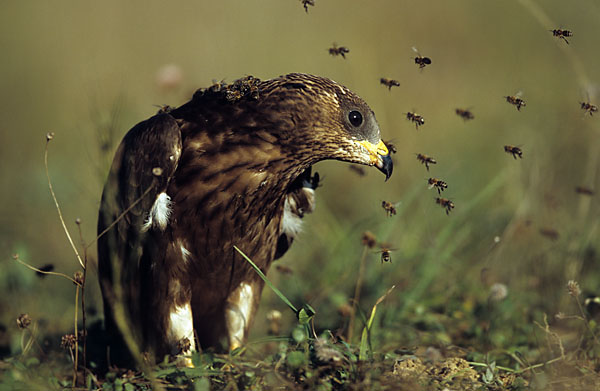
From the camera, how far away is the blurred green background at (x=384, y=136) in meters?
4.50

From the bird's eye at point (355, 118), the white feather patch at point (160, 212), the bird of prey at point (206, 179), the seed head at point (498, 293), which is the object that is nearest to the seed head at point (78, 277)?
the bird of prey at point (206, 179)

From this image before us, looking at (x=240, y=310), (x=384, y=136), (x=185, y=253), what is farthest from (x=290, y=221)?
(x=384, y=136)

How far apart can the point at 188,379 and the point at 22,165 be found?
434 centimetres

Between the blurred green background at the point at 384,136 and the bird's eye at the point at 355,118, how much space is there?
1.08m

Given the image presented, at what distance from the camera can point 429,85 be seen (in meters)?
8.86

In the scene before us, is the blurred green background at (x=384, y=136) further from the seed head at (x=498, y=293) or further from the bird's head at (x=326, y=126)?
the bird's head at (x=326, y=126)

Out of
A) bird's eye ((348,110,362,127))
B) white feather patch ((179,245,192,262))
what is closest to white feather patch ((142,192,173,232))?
white feather patch ((179,245,192,262))

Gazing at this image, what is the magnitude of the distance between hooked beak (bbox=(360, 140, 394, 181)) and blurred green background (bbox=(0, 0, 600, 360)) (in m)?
1.01

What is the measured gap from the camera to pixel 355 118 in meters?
3.23

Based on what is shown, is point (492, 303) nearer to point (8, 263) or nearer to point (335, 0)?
point (8, 263)

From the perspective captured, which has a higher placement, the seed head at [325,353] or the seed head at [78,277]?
the seed head at [78,277]

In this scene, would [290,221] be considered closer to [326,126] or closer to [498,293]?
[326,126]

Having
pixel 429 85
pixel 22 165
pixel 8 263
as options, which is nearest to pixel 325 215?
pixel 8 263

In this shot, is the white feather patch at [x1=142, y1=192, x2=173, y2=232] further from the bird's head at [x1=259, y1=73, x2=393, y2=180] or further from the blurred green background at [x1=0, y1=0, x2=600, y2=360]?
the bird's head at [x1=259, y1=73, x2=393, y2=180]
